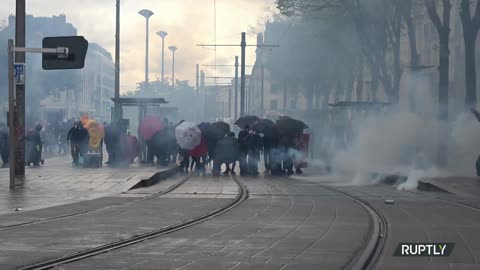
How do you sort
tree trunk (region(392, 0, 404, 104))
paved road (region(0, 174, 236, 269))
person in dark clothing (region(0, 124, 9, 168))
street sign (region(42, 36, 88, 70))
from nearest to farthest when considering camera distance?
Answer: paved road (region(0, 174, 236, 269)) < street sign (region(42, 36, 88, 70)) < person in dark clothing (region(0, 124, 9, 168)) < tree trunk (region(392, 0, 404, 104))

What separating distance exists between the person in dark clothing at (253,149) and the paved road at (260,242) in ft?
42.6

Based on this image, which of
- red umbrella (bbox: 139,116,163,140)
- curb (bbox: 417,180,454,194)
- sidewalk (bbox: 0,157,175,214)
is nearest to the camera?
sidewalk (bbox: 0,157,175,214)

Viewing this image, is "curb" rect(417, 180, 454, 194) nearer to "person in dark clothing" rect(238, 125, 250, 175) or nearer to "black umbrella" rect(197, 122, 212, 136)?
"person in dark clothing" rect(238, 125, 250, 175)

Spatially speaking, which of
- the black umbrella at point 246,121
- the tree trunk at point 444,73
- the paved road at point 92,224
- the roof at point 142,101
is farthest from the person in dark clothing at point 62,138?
the paved road at point 92,224

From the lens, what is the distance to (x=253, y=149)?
31.6m

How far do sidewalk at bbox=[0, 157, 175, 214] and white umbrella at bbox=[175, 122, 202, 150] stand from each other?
8.85 feet

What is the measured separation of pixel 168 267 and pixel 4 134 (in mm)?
24554

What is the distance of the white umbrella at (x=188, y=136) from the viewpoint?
102 ft

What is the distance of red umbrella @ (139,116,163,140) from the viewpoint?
33.4 metres

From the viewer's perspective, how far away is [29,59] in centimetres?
5759

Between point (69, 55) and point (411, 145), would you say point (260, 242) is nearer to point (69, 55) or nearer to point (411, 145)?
point (69, 55)

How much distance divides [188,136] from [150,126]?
2.89m
